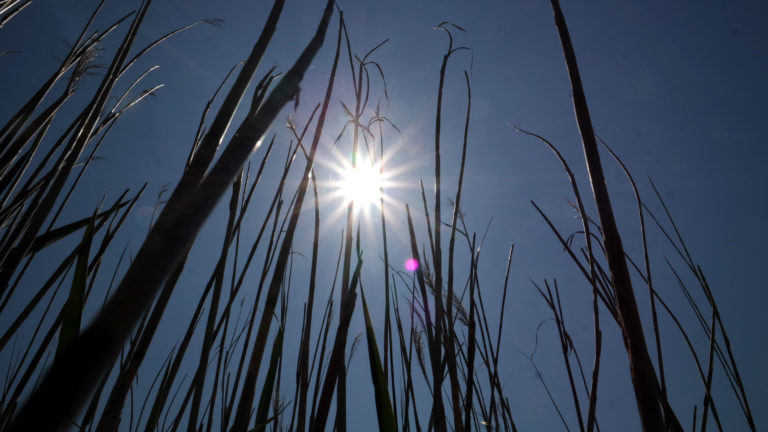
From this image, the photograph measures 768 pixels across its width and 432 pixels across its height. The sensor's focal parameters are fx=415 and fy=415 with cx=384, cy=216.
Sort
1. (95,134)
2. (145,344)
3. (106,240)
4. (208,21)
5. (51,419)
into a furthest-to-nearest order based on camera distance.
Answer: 1. (208,21)
2. (95,134)
3. (106,240)
4. (145,344)
5. (51,419)

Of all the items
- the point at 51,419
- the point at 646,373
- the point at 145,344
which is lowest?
the point at 51,419

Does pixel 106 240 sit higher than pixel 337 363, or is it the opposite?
pixel 106 240

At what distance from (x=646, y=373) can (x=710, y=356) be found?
53 centimetres

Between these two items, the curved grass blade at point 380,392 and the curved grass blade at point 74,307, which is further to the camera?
the curved grass blade at point 380,392

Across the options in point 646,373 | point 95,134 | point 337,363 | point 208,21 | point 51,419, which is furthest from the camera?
point 208,21

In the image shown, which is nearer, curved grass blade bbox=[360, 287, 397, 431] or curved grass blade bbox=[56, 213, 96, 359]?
curved grass blade bbox=[56, 213, 96, 359]

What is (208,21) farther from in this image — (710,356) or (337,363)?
(710,356)

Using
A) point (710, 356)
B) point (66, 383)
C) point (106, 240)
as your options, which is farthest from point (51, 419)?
point (710, 356)

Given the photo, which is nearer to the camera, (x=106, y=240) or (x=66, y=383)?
(x=66, y=383)

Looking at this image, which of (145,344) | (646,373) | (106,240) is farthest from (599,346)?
(106,240)

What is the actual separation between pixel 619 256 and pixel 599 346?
0.87 feet

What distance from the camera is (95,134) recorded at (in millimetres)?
891

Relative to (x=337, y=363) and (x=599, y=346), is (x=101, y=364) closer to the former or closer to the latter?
(x=337, y=363)

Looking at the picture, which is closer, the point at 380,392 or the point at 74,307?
the point at 74,307
